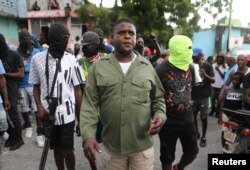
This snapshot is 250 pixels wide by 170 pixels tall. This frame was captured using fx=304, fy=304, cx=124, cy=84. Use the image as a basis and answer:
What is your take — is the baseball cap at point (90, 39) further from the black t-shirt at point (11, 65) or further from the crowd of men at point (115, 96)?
the black t-shirt at point (11, 65)

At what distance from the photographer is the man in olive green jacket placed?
241 centimetres

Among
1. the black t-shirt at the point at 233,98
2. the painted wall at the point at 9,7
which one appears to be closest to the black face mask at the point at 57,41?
the black t-shirt at the point at 233,98

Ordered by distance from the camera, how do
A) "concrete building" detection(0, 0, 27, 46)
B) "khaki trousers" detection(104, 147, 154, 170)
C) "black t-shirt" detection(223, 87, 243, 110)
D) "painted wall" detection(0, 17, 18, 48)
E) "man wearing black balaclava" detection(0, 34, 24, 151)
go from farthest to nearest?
"painted wall" detection(0, 17, 18, 48), "concrete building" detection(0, 0, 27, 46), "man wearing black balaclava" detection(0, 34, 24, 151), "black t-shirt" detection(223, 87, 243, 110), "khaki trousers" detection(104, 147, 154, 170)

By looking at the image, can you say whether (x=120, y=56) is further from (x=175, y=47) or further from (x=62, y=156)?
(x=62, y=156)

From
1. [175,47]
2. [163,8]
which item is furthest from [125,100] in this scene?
[163,8]

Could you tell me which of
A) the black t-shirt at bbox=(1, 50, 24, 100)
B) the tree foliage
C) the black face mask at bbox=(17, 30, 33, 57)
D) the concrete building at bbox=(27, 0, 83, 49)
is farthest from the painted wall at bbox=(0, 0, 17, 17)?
the black t-shirt at bbox=(1, 50, 24, 100)

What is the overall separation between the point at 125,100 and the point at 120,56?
0.38m

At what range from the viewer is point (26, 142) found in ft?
17.9

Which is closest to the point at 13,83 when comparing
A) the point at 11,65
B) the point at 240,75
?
the point at 11,65

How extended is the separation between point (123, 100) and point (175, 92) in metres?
1.15

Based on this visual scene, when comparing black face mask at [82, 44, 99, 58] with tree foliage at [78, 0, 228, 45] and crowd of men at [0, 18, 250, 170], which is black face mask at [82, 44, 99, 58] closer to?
crowd of men at [0, 18, 250, 170]

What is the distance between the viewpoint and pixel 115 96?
7.94 feet

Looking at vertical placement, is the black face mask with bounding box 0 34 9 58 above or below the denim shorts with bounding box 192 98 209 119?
above

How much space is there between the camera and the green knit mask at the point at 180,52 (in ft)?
11.3
